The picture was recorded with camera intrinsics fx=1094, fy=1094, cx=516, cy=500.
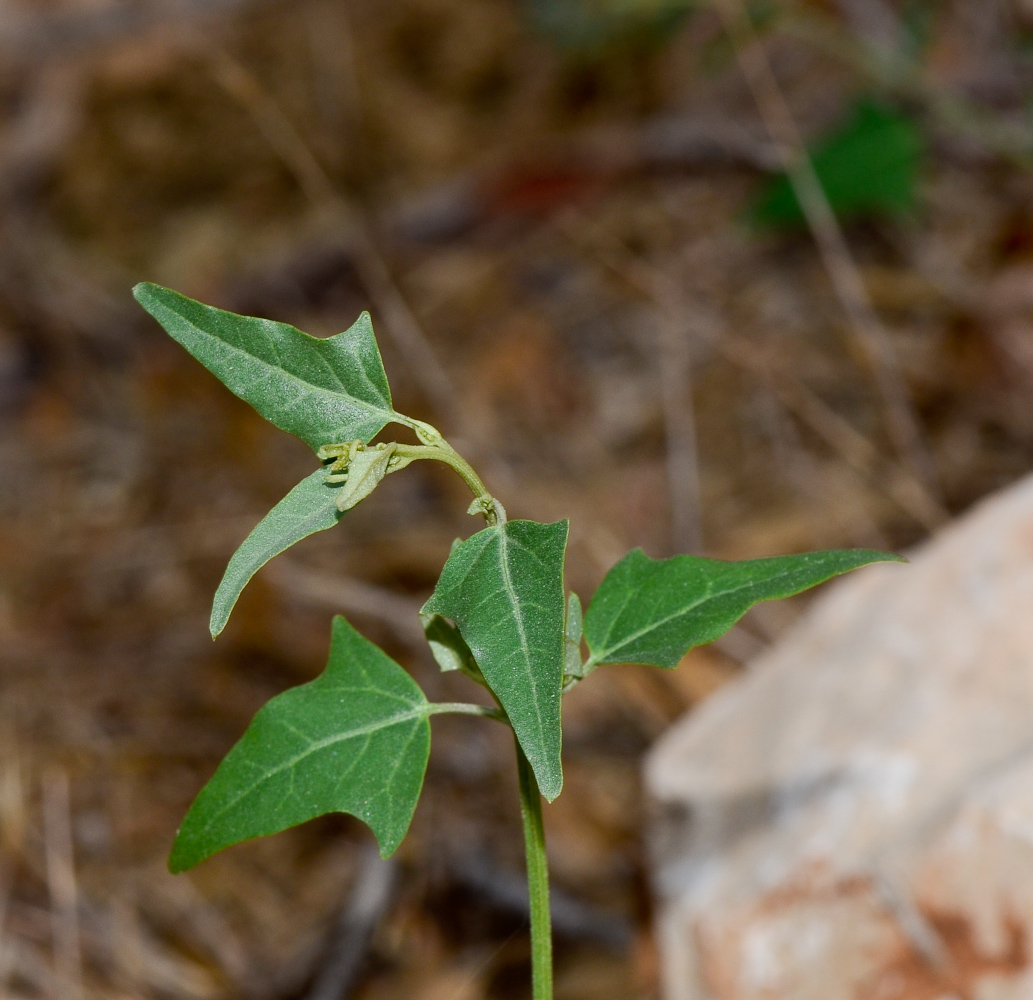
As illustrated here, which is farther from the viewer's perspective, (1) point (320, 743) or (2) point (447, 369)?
(2) point (447, 369)

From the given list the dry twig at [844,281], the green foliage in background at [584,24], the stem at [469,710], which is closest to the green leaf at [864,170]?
the dry twig at [844,281]

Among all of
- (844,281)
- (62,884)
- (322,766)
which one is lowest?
(62,884)

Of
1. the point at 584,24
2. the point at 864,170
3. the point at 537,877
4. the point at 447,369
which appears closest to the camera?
the point at 537,877

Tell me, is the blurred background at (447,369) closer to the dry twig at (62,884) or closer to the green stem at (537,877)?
the dry twig at (62,884)

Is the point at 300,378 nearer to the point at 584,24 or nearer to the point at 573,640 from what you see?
the point at 573,640

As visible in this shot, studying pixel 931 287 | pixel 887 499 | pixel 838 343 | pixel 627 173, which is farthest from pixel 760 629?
pixel 627 173

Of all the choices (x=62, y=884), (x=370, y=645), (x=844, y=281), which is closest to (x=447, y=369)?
(x=844, y=281)

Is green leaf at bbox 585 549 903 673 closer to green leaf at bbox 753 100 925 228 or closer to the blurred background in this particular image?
the blurred background
